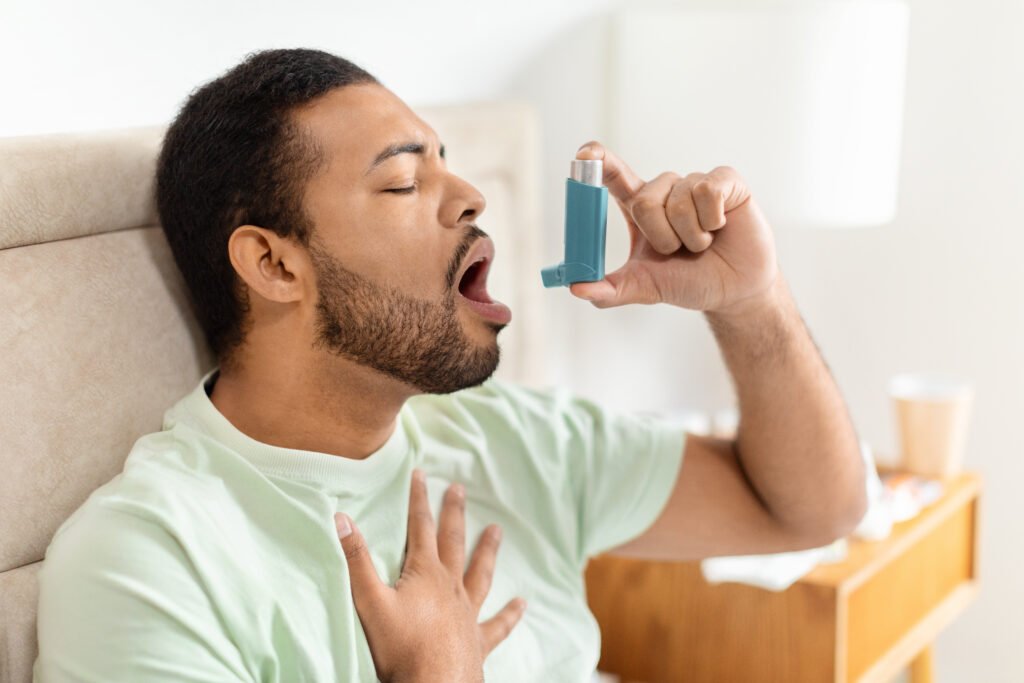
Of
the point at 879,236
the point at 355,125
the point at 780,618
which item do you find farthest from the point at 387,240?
the point at 879,236

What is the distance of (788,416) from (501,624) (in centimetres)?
41

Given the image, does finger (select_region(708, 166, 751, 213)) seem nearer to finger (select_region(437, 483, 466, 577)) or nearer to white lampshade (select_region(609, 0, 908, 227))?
finger (select_region(437, 483, 466, 577))

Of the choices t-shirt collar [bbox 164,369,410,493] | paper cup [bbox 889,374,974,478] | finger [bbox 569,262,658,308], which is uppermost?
finger [bbox 569,262,658,308]

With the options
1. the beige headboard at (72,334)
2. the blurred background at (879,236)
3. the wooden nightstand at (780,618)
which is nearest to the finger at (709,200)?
the beige headboard at (72,334)

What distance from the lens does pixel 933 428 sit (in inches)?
80.9

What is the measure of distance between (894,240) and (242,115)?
5.33 feet

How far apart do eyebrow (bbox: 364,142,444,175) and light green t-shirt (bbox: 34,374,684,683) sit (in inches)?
11.1

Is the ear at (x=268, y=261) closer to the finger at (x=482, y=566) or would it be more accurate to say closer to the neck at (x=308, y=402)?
the neck at (x=308, y=402)

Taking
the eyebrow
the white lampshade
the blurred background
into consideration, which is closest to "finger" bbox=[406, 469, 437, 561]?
the eyebrow

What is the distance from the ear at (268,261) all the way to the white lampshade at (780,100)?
1012mm

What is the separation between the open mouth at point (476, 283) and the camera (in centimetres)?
129

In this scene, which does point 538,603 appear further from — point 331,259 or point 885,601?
point 885,601

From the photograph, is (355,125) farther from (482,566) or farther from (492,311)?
(482,566)

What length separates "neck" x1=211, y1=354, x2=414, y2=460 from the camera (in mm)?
1208
